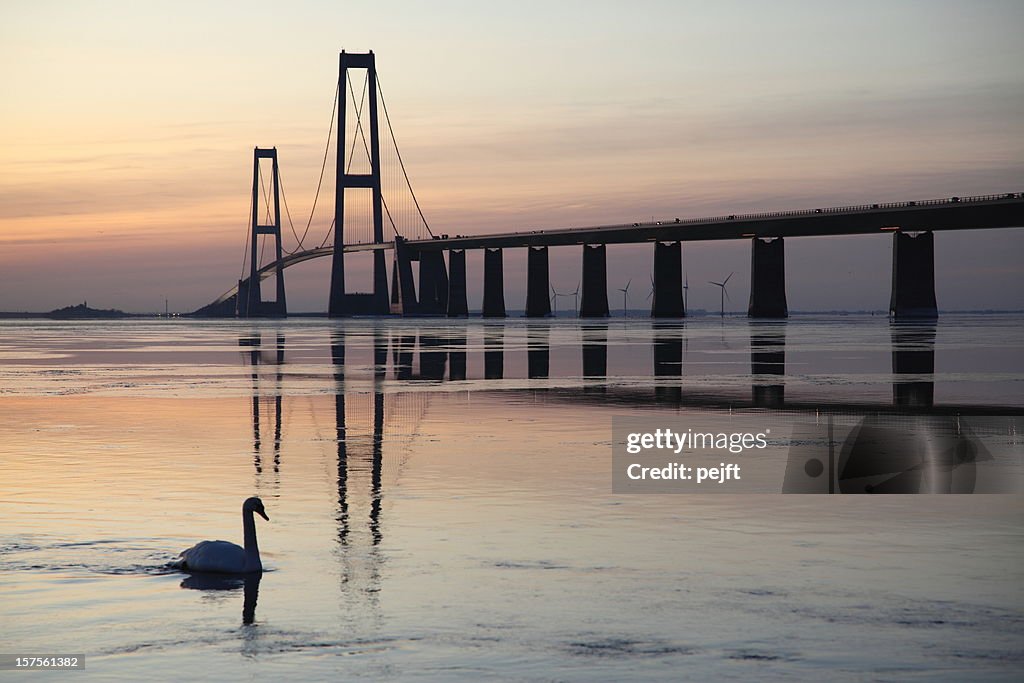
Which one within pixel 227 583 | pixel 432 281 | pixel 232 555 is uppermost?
pixel 432 281

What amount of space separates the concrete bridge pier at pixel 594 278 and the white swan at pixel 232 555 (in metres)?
140

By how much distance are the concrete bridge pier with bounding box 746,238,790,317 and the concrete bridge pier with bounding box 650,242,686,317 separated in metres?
9.25

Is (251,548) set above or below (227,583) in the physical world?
above

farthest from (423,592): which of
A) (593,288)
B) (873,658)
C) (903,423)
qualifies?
(593,288)

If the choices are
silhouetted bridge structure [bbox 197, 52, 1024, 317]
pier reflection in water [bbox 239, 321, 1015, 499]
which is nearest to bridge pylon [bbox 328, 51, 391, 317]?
silhouetted bridge structure [bbox 197, 52, 1024, 317]

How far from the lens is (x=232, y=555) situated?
973 centimetres

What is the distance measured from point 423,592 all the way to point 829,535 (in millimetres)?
3854

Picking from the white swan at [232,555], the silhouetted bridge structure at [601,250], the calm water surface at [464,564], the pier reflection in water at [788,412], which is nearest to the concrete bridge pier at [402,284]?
the silhouetted bridge structure at [601,250]

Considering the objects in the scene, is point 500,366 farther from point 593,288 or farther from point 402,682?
point 593,288

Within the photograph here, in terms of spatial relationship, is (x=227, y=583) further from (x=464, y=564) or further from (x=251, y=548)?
(x=464, y=564)

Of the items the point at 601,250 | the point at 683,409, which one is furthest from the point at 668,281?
the point at 683,409

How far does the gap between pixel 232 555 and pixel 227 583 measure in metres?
0.25

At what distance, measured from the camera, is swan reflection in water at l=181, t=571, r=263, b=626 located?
9.27 m

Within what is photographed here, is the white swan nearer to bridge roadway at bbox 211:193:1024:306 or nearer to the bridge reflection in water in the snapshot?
the bridge reflection in water
